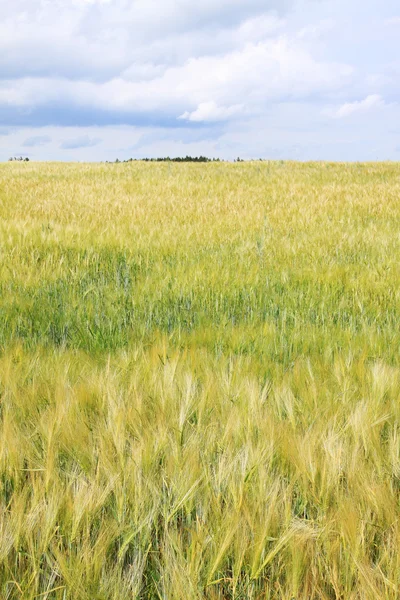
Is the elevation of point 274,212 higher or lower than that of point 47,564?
higher

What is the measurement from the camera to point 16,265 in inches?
162

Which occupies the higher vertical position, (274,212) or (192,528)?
(274,212)

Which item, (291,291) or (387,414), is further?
(291,291)

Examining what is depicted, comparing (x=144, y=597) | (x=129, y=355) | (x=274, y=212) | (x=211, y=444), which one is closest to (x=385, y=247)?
(x=274, y=212)

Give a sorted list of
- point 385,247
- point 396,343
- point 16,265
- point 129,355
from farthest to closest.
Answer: point 385,247 → point 16,265 → point 396,343 → point 129,355

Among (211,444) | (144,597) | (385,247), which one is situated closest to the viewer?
(144,597)

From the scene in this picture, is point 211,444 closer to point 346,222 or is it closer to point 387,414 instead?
point 387,414

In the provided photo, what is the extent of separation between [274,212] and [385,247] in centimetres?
233

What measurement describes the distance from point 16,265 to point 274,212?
402cm

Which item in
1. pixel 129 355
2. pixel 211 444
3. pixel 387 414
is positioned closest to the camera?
pixel 211 444

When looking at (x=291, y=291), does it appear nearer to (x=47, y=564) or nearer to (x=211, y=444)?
(x=211, y=444)

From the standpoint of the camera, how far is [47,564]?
3.65 ft

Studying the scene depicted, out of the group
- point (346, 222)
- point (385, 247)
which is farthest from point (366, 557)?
point (346, 222)

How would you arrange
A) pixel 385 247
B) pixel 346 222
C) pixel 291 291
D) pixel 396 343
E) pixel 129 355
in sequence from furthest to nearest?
1. pixel 346 222
2. pixel 385 247
3. pixel 291 291
4. pixel 396 343
5. pixel 129 355
